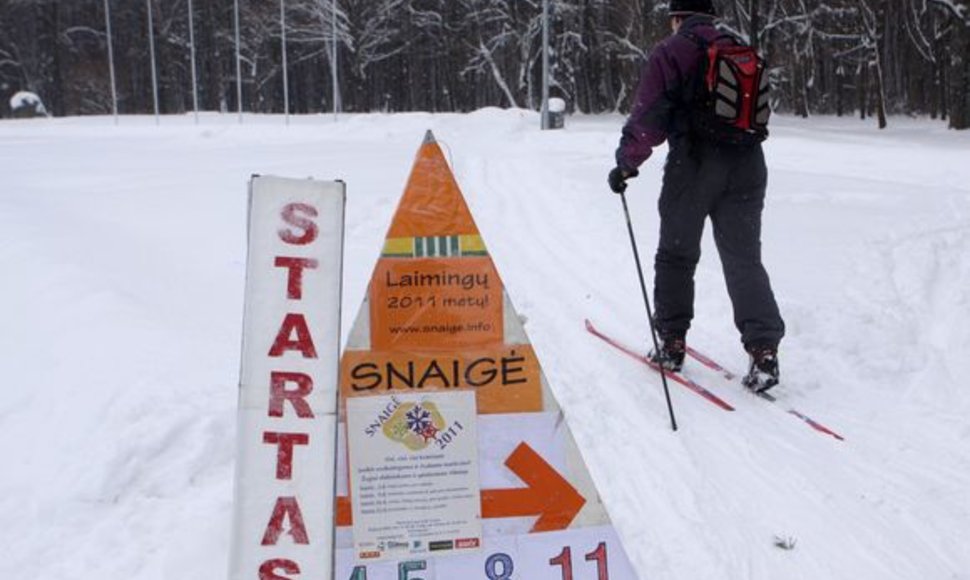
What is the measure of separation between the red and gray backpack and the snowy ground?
4.64 feet

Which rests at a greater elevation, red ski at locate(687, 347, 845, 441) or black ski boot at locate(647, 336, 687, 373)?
black ski boot at locate(647, 336, 687, 373)

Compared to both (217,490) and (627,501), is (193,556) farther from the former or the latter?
(627,501)

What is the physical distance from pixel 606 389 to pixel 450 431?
2.23 m

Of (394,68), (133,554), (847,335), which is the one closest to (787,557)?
(133,554)

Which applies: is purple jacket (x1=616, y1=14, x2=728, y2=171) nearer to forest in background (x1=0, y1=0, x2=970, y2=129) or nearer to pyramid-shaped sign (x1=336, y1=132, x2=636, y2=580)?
pyramid-shaped sign (x1=336, y1=132, x2=636, y2=580)

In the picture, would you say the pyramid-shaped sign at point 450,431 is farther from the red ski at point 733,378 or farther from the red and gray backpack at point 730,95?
the red and gray backpack at point 730,95

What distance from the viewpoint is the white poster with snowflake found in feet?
8.41

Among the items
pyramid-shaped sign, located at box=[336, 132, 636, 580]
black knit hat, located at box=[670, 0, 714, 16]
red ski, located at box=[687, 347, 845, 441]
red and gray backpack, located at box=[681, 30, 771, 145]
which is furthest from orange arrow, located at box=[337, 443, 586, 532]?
black knit hat, located at box=[670, 0, 714, 16]

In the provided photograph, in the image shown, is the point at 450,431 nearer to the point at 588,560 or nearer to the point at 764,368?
→ the point at 588,560

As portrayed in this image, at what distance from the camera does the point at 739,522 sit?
11.1 ft

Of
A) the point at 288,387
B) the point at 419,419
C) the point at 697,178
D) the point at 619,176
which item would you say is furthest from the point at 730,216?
the point at 288,387

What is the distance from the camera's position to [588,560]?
104 inches

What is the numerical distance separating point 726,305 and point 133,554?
4.45 meters

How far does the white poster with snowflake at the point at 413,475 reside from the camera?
8.41 feet
